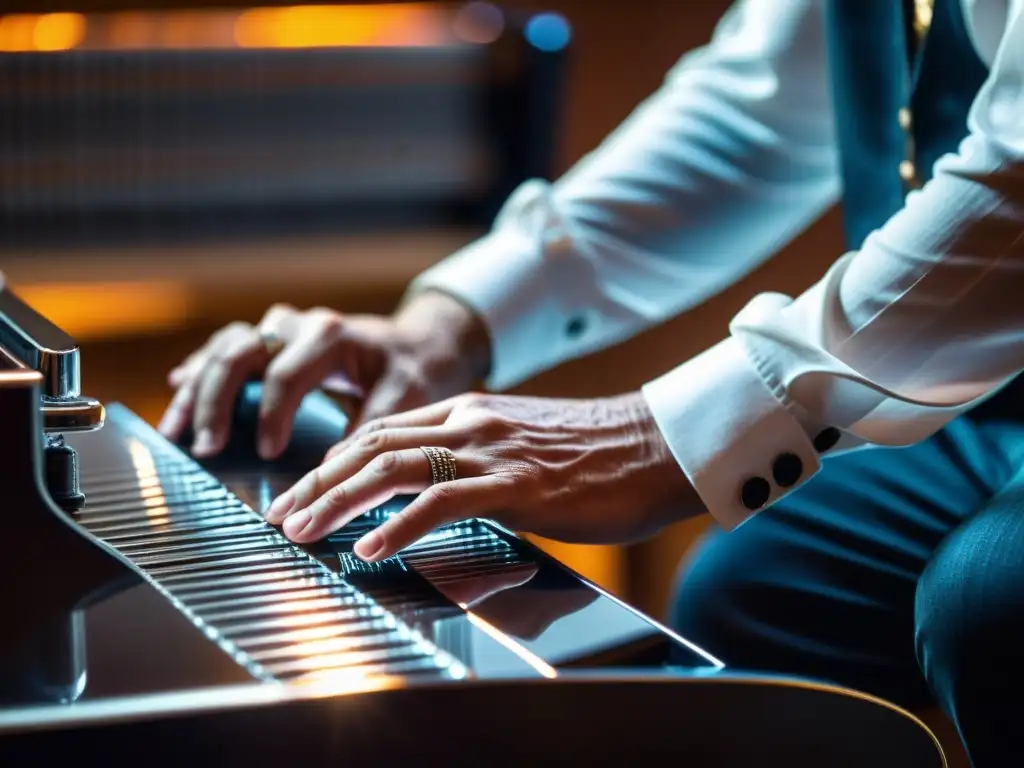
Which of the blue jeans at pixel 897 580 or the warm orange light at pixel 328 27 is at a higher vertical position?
the warm orange light at pixel 328 27

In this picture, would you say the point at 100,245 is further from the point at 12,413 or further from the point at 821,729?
the point at 821,729

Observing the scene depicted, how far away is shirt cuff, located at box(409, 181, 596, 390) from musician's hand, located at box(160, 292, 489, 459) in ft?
0.06

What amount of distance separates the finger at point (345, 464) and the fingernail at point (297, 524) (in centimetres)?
2

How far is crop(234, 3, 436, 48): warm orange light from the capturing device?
6.37 ft

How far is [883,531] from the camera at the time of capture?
88 centimetres

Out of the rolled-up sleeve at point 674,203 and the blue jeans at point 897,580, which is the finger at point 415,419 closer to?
the blue jeans at point 897,580

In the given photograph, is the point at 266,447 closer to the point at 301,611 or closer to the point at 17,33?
the point at 301,611

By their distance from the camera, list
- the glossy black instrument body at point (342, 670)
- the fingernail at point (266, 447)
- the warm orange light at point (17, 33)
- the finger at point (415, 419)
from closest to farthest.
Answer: the glossy black instrument body at point (342, 670) → the finger at point (415, 419) → the fingernail at point (266, 447) → the warm orange light at point (17, 33)

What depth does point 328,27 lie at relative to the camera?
1.97 m

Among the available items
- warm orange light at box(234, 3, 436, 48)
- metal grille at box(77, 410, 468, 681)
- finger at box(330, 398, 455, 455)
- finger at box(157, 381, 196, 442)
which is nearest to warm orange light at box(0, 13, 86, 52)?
warm orange light at box(234, 3, 436, 48)

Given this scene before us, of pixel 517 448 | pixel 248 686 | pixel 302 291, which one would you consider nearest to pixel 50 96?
pixel 302 291

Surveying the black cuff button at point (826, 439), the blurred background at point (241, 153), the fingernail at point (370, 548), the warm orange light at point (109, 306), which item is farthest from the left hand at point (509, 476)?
the warm orange light at point (109, 306)

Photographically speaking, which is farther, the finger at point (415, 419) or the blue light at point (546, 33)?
the blue light at point (546, 33)

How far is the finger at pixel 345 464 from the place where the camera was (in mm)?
702
